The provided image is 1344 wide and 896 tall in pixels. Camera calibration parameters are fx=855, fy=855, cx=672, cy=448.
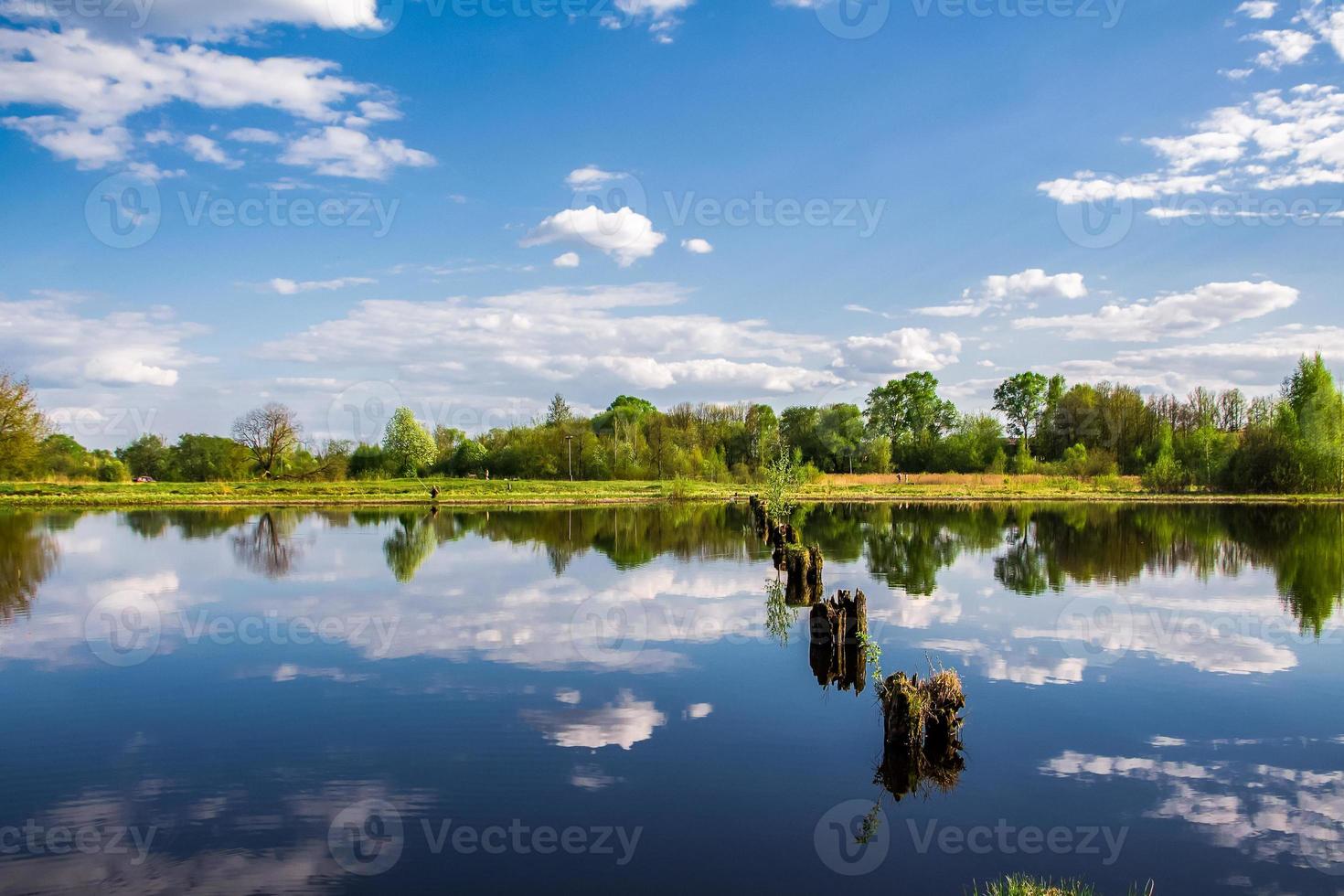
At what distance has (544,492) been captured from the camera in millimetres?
56812

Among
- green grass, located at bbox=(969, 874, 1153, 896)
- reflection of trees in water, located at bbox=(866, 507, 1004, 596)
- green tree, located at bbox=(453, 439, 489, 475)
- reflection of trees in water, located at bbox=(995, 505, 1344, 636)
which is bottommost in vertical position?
green grass, located at bbox=(969, 874, 1153, 896)

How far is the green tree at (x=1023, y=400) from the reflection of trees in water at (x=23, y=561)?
263 feet

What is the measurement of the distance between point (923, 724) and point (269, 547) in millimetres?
24332

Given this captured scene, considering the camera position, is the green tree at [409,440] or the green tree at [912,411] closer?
the green tree at [409,440]

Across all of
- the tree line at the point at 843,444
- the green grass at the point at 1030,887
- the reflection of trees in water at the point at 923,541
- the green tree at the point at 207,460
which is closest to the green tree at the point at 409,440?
the tree line at the point at 843,444

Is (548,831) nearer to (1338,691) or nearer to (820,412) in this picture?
(1338,691)

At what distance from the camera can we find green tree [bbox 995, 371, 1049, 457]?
8625 centimetres

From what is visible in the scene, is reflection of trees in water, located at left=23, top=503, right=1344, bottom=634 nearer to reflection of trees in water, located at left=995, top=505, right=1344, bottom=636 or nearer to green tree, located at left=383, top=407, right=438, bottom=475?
reflection of trees in water, located at left=995, top=505, right=1344, bottom=636

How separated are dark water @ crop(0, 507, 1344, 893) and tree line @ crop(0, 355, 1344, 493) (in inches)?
1769

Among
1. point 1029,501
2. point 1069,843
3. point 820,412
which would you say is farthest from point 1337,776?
point 820,412

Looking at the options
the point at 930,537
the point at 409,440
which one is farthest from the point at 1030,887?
the point at 409,440

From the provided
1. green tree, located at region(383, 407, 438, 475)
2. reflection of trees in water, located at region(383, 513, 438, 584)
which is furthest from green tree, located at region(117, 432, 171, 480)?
reflection of trees in water, located at region(383, 513, 438, 584)

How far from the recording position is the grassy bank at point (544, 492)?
51688 mm

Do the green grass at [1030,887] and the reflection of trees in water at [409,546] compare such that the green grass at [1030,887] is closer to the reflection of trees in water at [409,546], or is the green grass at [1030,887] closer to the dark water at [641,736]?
the dark water at [641,736]
